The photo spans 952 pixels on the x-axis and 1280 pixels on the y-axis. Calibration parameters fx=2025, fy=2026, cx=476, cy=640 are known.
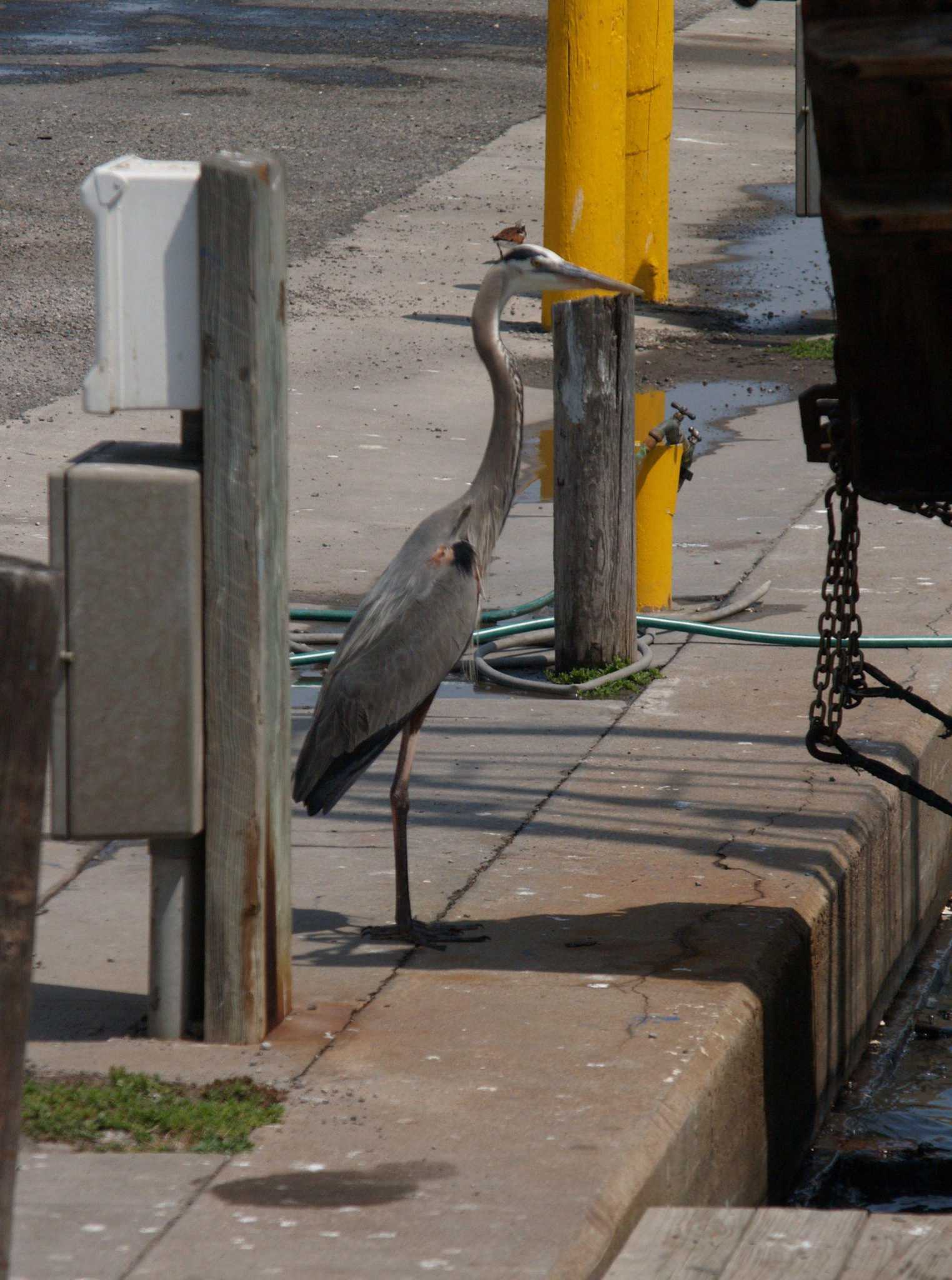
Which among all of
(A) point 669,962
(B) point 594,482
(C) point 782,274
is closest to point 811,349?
(C) point 782,274

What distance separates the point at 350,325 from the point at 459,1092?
10750mm

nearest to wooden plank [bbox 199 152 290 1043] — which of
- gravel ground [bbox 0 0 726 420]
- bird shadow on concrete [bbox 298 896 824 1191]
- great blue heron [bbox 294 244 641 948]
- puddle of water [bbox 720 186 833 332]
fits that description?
bird shadow on concrete [bbox 298 896 824 1191]

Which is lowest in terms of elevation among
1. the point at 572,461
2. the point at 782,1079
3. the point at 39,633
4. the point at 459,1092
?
the point at 782,1079

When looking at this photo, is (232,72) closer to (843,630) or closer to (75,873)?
(75,873)

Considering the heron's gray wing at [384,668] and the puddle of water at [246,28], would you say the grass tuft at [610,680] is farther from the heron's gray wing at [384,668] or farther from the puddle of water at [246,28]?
the puddle of water at [246,28]

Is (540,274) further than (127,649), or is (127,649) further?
(540,274)

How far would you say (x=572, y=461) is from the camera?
7316mm

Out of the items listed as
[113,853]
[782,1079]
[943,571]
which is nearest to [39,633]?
[782,1079]

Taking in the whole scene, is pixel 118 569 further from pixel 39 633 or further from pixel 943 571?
pixel 943 571

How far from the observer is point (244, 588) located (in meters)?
4.21

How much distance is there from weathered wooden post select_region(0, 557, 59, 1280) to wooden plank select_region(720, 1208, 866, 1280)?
1.43 metres

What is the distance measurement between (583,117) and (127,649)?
8806 millimetres

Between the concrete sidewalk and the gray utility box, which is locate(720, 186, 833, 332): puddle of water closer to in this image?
the concrete sidewalk

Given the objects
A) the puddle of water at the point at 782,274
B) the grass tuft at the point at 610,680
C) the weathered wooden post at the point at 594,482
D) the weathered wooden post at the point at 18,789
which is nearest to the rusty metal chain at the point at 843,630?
the grass tuft at the point at 610,680
